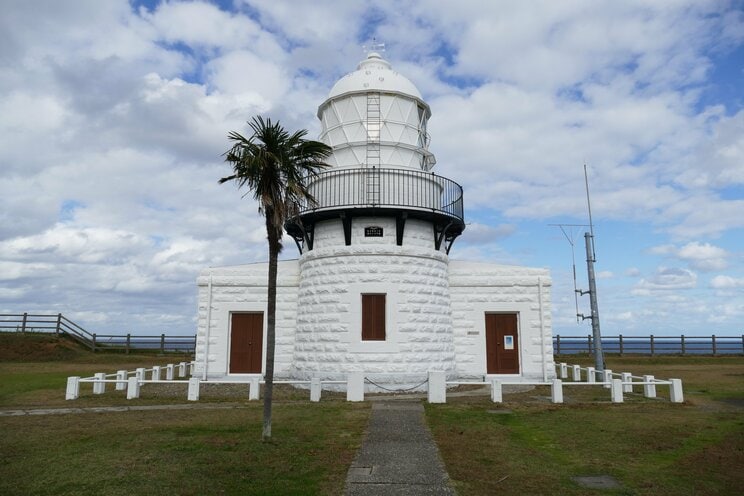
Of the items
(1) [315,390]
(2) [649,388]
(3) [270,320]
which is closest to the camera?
(3) [270,320]

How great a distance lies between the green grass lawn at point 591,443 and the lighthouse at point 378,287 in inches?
103

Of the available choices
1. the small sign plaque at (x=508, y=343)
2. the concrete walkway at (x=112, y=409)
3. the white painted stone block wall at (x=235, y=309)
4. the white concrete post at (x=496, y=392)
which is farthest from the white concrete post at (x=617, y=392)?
the white painted stone block wall at (x=235, y=309)

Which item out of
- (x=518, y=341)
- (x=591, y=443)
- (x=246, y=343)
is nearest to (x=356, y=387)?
(x=246, y=343)

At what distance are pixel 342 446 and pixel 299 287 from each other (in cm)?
994

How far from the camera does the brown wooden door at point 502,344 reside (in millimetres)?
18406

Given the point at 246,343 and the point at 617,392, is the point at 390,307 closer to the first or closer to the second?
the point at 246,343

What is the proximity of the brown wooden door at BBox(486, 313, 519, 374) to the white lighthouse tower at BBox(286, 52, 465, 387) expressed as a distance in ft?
5.14

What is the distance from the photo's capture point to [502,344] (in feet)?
60.8

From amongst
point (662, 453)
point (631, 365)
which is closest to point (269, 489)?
point (662, 453)

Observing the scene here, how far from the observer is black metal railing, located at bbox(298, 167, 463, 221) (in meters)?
16.5

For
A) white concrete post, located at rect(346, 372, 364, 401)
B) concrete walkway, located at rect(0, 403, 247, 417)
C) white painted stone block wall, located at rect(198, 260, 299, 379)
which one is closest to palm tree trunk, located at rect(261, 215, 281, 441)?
concrete walkway, located at rect(0, 403, 247, 417)

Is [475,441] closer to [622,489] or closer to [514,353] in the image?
[622,489]

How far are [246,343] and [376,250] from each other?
566cm

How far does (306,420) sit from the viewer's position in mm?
11258
